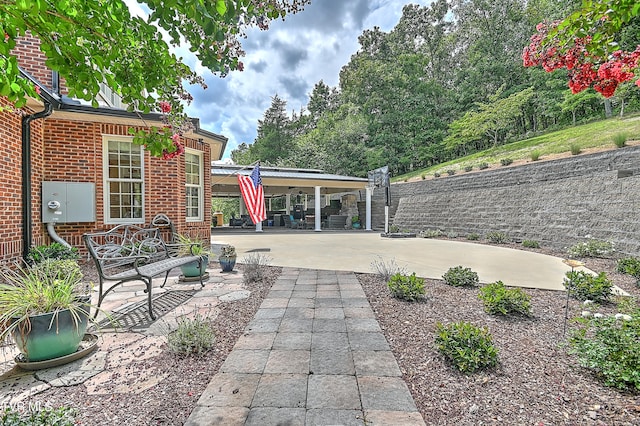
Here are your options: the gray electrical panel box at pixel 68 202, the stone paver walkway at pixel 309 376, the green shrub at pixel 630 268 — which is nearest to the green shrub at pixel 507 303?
the stone paver walkway at pixel 309 376

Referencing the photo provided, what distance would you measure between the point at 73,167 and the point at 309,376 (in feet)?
21.4

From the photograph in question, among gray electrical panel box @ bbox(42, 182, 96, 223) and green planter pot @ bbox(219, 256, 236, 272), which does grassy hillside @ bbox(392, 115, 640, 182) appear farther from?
gray electrical panel box @ bbox(42, 182, 96, 223)

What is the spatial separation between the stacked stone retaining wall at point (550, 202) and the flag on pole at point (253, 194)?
8446 mm

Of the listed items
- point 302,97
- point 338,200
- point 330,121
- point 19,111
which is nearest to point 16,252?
point 19,111

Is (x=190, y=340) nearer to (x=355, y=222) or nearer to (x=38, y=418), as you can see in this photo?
(x=38, y=418)

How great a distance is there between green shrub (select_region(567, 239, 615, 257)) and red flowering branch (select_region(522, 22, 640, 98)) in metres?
6.26

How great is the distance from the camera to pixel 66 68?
1.87m

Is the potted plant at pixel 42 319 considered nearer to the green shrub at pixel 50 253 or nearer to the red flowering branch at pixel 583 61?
the green shrub at pixel 50 253

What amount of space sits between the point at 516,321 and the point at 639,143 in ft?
26.2

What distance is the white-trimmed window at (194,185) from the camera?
7.70m

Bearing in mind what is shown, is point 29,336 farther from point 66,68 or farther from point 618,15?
point 618,15

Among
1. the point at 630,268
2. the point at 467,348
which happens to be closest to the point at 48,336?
the point at 467,348

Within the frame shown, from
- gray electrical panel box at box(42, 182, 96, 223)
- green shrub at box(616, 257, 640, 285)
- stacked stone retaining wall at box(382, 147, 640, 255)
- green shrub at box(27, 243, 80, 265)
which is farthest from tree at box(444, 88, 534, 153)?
green shrub at box(27, 243, 80, 265)

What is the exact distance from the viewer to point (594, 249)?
6840 millimetres
